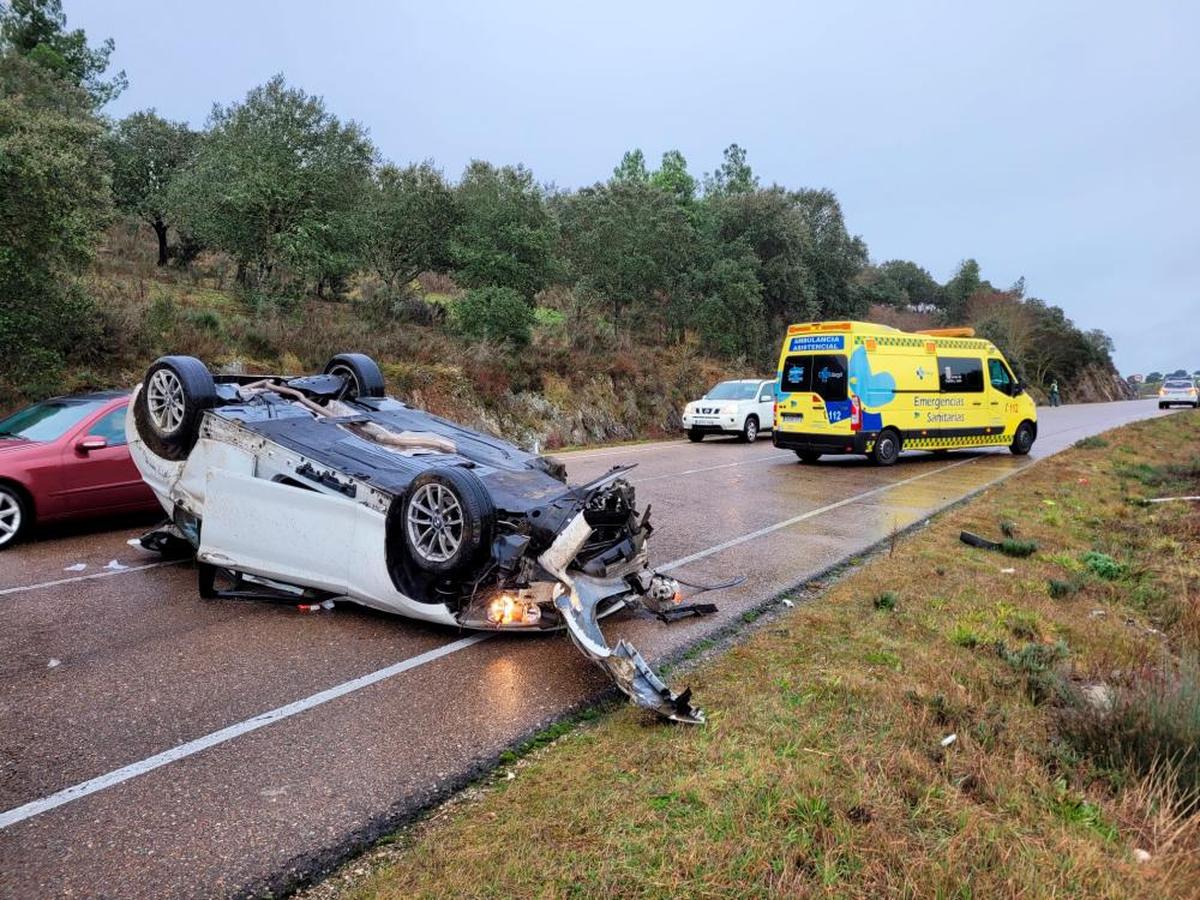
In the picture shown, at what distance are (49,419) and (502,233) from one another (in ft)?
56.3

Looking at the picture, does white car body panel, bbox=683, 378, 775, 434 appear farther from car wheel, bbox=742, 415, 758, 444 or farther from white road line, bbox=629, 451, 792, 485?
white road line, bbox=629, 451, 792, 485

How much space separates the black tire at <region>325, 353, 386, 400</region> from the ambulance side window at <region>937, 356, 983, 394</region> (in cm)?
1204

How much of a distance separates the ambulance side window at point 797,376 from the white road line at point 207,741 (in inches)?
441

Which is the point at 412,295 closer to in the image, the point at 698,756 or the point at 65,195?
the point at 65,195

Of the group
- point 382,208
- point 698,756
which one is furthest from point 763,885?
point 382,208

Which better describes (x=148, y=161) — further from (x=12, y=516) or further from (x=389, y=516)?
(x=389, y=516)

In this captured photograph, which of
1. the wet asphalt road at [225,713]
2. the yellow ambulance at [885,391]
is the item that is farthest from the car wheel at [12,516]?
the yellow ambulance at [885,391]

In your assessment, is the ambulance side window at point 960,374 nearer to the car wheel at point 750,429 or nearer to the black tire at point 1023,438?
the black tire at point 1023,438

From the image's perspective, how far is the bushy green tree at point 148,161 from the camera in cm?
2683

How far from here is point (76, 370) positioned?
1333 cm

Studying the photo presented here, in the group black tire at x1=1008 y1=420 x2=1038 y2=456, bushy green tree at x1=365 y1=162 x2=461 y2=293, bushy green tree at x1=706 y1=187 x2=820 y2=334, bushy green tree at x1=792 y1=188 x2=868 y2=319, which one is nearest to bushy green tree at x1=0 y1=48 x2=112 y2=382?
bushy green tree at x1=365 y1=162 x2=461 y2=293

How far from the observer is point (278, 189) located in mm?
19984

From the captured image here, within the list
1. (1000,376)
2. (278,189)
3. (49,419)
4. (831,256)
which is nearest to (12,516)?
(49,419)

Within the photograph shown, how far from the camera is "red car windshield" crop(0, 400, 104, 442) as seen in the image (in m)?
7.34
